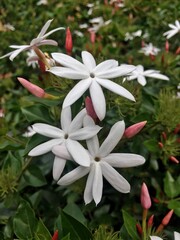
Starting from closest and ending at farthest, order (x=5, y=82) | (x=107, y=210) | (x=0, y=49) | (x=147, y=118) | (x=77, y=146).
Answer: (x=77, y=146)
(x=147, y=118)
(x=107, y=210)
(x=5, y=82)
(x=0, y=49)

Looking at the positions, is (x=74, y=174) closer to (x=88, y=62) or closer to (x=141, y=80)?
(x=88, y=62)

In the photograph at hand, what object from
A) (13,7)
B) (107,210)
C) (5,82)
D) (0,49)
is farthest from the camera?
(13,7)

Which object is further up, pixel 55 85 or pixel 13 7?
pixel 55 85

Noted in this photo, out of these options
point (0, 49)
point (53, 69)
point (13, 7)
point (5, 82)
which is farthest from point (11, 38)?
point (53, 69)

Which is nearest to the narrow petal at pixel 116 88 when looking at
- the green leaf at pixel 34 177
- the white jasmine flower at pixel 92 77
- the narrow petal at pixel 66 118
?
the white jasmine flower at pixel 92 77

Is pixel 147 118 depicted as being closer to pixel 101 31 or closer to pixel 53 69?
pixel 53 69

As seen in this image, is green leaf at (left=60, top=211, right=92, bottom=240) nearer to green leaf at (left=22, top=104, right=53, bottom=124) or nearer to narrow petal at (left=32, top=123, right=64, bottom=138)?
narrow petal at (left=32, top=123, right=64, bottom=138)
